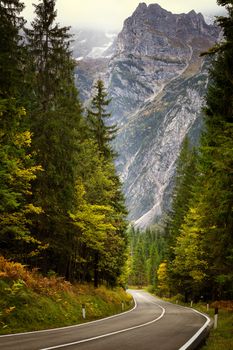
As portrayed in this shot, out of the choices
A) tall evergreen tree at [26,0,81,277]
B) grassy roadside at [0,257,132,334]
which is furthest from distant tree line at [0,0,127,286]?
grassy roadside at [0,257,132,334]

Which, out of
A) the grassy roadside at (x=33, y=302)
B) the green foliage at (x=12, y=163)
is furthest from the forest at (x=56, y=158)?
the grassy roadside at (x=33, y=302)

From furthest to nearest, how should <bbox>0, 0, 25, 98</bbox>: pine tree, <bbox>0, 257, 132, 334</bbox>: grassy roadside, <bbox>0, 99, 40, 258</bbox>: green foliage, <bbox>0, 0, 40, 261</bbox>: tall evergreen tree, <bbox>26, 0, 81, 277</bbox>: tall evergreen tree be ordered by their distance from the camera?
<bbox>26, 0, 81, 277</bbox>: tall evergreen tree → <bbox>0, 0, 25, 98</bbox>: pine tree → <bbox>0, 0, 40, 261</bbox>: tall evergreen tree → <bbox>0, 99, 40, 258</bbox>: green foliage → <bbox>0, 257, 132, 334</bbox>: grassy roadside

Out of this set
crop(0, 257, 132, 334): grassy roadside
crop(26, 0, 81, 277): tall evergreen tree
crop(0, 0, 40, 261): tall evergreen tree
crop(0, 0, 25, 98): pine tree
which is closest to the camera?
crop(0, 257, 132, 334): grassy roadside

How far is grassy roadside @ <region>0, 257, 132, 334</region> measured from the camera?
1555 cm

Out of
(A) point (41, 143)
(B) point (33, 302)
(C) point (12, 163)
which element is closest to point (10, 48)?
(A) point (41, 143)

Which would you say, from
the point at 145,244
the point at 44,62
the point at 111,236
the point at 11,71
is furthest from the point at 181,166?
the point at 145,244

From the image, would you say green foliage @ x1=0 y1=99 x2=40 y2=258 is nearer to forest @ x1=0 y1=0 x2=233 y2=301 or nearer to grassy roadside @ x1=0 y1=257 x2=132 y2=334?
Answer: forest @ x1=0 y1=0 x2=233 y2=301

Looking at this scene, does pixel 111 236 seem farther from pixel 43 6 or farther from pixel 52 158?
pixel 43 6

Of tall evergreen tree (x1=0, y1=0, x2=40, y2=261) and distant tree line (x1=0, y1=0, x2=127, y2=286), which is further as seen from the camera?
distant tree line (x1=0, y1=0, x2=127, y2=286)

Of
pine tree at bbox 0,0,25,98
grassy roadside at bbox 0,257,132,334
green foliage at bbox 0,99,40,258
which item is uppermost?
pine tree at bbox 0,0,25,98

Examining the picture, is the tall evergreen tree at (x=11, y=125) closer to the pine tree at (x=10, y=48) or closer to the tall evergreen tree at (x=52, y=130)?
the pine tree at (x=10, y=48)

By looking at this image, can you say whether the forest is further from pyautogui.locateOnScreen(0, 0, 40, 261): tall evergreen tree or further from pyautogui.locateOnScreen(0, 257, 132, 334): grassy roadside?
pyautogui.locateOnScreen(0, 257, 132, 334): grassy roadside

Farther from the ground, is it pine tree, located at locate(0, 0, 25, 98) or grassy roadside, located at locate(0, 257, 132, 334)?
pine tree, located at locate(0, 0, 25, 98)

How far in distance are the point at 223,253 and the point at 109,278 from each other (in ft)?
80.9
